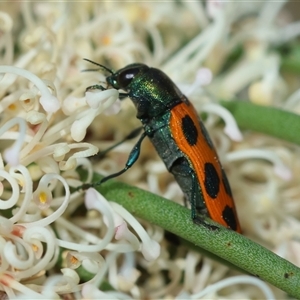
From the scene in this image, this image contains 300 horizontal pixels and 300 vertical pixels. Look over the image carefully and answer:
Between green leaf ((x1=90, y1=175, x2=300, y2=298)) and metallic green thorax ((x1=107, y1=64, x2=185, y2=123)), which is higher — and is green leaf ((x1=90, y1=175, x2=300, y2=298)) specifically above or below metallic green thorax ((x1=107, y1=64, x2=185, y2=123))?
below

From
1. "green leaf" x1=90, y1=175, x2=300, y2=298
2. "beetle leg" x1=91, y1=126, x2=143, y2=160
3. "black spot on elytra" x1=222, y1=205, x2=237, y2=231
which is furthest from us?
"beetle leg" x1=91, y1=126, x2=143, y2=160

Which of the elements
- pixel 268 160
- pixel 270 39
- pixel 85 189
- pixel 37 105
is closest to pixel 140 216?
pixel 85 189

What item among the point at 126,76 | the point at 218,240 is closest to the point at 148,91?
the point at 126,76

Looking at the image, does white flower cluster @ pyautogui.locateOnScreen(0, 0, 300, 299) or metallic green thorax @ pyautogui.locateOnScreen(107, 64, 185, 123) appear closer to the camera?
white flower cluster @ pyautogui.locateOnScreen(0, 0, 300, 299)

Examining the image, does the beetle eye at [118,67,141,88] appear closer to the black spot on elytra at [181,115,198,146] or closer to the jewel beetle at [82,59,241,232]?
the jewel beetle at [82,59,241,232]

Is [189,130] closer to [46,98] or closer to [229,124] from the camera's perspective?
[229,124]

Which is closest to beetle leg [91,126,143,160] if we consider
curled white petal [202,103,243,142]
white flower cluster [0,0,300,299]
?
white flower cluster [0,0,300,299]
